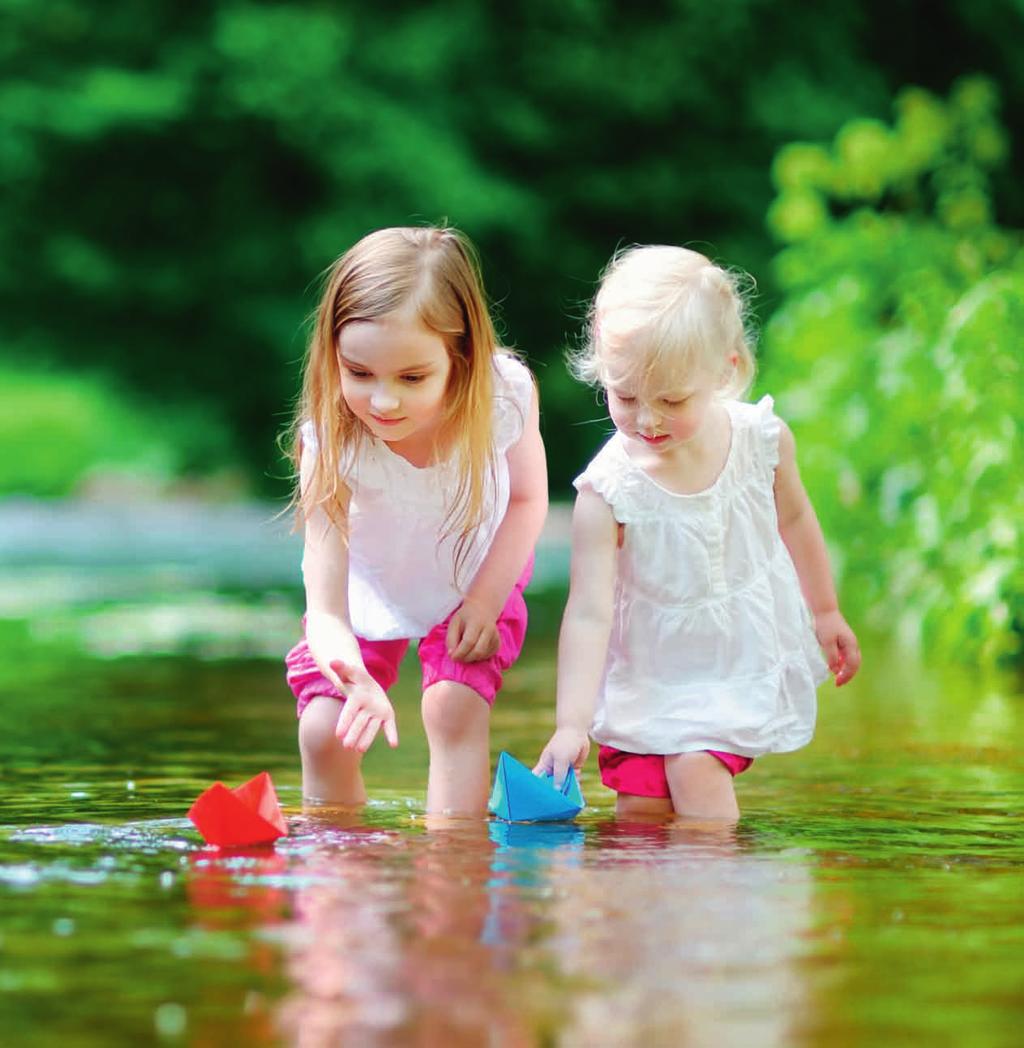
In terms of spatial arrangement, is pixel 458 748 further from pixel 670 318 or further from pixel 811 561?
pixel 670 318

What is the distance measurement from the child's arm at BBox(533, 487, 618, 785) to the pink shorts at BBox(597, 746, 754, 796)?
0.51ft

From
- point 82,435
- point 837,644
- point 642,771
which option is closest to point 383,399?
point 642,771

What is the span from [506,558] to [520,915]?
1101 millimetres

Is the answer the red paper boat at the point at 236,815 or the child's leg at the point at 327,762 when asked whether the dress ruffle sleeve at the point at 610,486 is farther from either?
the red paper boat at the point at 236,815

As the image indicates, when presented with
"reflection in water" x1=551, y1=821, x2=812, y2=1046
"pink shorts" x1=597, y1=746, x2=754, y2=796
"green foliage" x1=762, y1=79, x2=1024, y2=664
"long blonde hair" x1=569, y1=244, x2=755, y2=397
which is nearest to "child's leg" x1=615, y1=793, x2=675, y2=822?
"pink shorts" x1=597, y1=746, x2=754, y2=796

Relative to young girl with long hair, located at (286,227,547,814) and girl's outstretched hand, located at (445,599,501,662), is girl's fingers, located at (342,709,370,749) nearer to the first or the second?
young girl with long hair, located at (286,227,547,814)

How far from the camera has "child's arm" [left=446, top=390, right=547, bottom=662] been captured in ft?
11.3

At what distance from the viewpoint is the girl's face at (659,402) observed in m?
3.26

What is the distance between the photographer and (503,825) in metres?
3.22

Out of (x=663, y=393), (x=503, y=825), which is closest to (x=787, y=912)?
(x=503, y=825)

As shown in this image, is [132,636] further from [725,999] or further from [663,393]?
[725,999]

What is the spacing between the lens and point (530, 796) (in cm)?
321

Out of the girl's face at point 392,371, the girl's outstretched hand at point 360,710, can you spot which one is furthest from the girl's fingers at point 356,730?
the girl's face at point 392,371

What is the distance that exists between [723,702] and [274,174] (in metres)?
18.3
